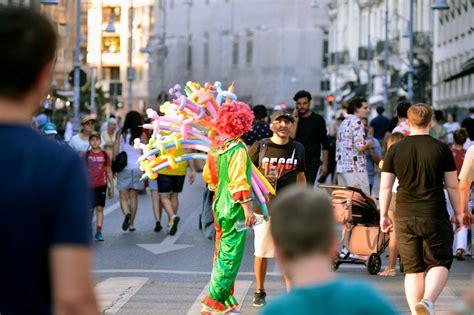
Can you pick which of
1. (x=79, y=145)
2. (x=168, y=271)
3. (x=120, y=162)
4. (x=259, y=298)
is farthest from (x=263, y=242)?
(x=79, y=145)

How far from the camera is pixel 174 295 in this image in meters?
12.3

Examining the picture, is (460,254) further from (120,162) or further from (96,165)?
(120,162)

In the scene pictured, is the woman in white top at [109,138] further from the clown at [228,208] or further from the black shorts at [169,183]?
the clown at [228,208]

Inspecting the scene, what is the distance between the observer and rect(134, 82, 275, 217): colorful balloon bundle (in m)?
11.3

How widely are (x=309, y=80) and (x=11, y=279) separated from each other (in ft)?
258

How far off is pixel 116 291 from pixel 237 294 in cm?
101

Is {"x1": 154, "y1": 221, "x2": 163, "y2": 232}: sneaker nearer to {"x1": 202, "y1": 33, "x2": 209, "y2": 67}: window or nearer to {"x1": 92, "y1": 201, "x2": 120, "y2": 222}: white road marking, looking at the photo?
{"x1": 92, "y1": 201, "x2": 120, "y2": 222}: white road marking

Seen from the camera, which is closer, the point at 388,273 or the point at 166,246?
the point at 388,273

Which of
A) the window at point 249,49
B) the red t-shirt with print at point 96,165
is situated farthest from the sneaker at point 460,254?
the window at point 249,49

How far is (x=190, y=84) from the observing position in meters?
12.0

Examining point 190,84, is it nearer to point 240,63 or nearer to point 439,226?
point 439,226

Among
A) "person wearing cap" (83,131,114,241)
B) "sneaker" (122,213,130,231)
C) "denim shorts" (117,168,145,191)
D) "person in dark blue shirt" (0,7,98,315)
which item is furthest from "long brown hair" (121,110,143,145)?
"person in dark blue shirt" (0,7,98,315)

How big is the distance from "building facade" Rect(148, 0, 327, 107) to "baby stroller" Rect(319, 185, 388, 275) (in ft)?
208

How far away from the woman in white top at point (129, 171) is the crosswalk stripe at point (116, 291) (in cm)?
566
